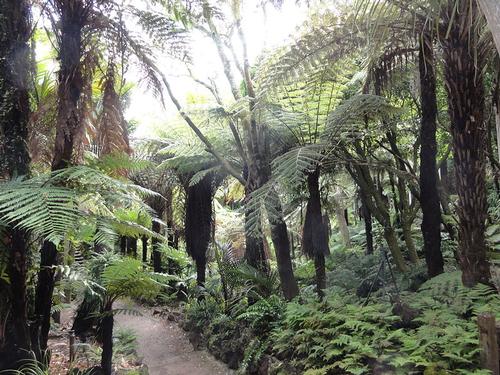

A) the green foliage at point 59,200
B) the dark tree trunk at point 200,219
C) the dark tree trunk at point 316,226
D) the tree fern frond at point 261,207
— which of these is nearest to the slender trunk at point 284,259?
the dark tree trunk at point 316,226

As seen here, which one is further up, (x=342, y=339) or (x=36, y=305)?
(x=36, y=305)

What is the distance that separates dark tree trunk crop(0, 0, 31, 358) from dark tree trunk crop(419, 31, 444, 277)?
3.97 metres

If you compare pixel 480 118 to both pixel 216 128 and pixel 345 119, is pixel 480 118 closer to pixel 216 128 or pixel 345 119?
pixel 345 119

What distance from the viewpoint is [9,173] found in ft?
10.8

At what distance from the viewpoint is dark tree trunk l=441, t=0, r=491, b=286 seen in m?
3.73

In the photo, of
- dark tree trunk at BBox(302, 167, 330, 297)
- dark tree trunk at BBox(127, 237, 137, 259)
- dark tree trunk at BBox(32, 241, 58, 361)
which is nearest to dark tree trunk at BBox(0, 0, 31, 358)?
dark tree trunk at BBox(32, 241, 58, 361)

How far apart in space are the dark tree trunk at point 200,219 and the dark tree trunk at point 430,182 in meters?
4.52

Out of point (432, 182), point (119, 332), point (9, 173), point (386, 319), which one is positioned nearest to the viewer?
point (9, 173)

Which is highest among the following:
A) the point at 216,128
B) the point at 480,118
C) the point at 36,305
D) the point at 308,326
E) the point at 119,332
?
the point at 216,128

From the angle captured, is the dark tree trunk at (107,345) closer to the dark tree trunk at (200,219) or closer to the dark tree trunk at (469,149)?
the dark tree trunk at (469,149)

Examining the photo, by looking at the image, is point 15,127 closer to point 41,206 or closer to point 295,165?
point 41,206

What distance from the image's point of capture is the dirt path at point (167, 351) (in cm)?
553

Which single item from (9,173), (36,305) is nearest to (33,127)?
(9,173)

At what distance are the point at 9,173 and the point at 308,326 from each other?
2.96m
